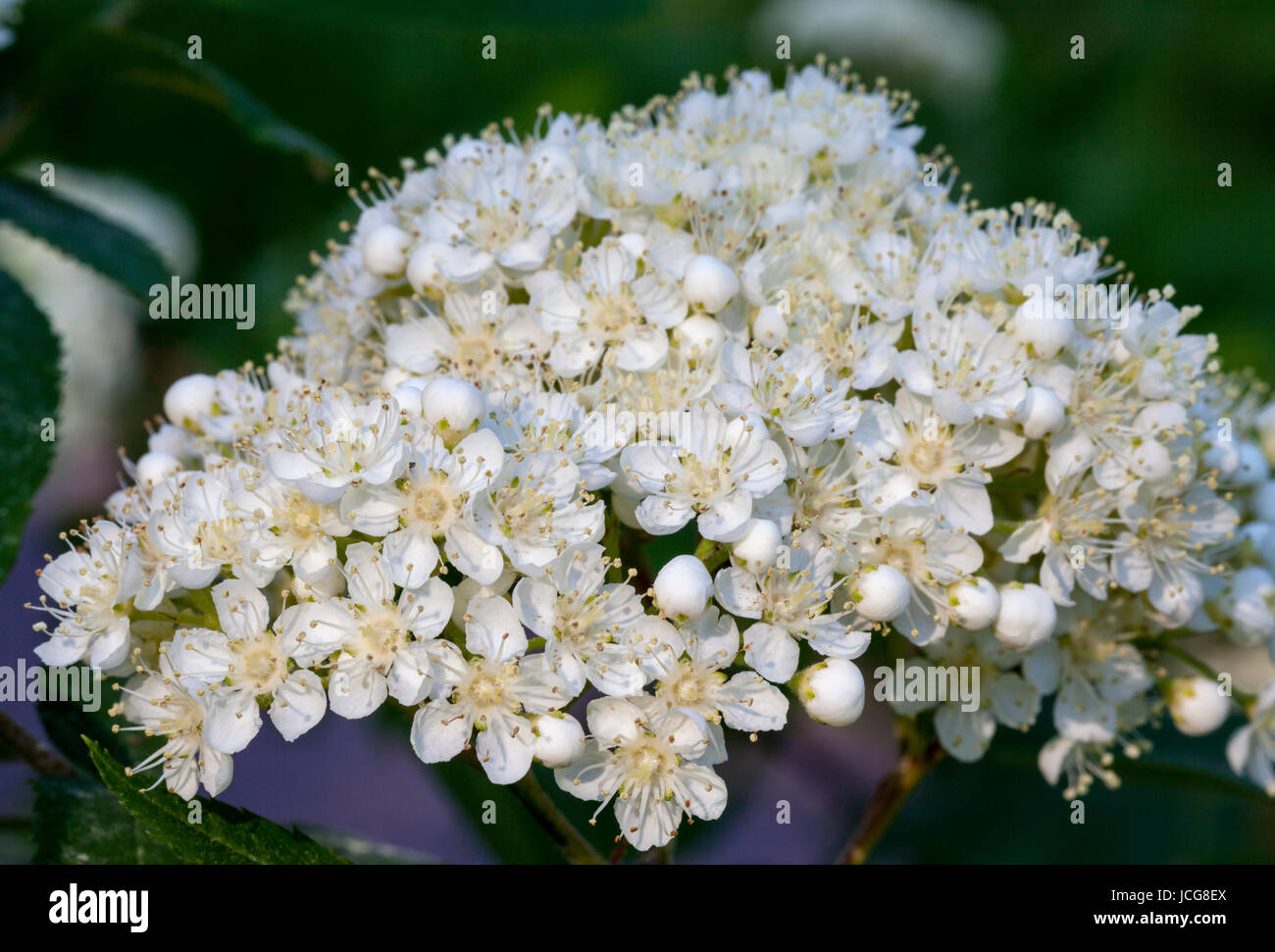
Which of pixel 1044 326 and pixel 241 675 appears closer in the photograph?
pixel 241 675

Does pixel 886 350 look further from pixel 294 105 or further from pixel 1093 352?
pixel 294 105

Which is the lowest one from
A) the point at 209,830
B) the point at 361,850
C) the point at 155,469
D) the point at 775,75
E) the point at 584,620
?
the point at 361,850

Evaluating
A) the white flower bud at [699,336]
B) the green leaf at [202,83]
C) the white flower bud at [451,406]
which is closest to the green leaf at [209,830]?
the white flower bud at [451,406]

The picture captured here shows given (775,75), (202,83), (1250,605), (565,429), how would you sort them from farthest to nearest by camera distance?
1. (775,75)
2. (202,83)
3. (1250,605)
4. (565,429)

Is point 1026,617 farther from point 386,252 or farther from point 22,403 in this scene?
point 22,403

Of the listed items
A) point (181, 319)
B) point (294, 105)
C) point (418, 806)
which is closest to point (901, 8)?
point (294, 105)

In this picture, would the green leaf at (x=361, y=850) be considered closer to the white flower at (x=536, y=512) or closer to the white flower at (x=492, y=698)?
the white flower at (x=492, y=698)

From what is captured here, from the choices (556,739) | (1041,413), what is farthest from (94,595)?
(1041,413)

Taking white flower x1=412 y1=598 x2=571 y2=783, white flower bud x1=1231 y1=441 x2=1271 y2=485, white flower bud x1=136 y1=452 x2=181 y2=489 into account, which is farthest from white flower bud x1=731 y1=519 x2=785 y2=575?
white flower bud x1=1231 y1=441 x2=1271 y2=485
